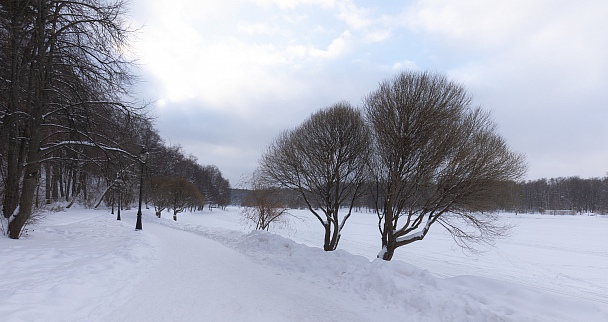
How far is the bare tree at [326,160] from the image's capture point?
46.7ft

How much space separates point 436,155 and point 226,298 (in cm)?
833

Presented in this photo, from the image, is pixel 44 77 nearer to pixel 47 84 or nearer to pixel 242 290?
pixel 47 84

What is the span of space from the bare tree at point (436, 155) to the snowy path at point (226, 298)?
5.75 meters

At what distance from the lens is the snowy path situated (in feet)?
16.8

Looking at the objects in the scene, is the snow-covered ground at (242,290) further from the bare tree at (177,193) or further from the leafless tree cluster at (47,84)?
the bare tree at (177,193)

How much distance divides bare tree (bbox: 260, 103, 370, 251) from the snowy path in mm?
6498

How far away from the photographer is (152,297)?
575 centimetres

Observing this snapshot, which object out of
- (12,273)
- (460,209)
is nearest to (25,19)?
(12,273)

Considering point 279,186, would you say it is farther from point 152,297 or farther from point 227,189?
point 227,189

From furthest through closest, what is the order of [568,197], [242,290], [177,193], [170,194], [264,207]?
1. [568,197]
2. [177,193]
3. [170,194]
4. [264,207]
5. [242,290]

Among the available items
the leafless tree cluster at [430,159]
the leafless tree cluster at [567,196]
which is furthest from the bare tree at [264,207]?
the leafless tree cluster at [567,196]

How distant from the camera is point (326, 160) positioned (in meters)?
14.6

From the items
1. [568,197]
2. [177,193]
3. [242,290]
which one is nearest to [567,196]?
[568,197]

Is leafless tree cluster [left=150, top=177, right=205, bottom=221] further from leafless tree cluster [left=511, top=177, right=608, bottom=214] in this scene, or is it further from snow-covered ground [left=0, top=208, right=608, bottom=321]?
leafless tree cluster [left=511, top=177, right=608, bottom=214]
